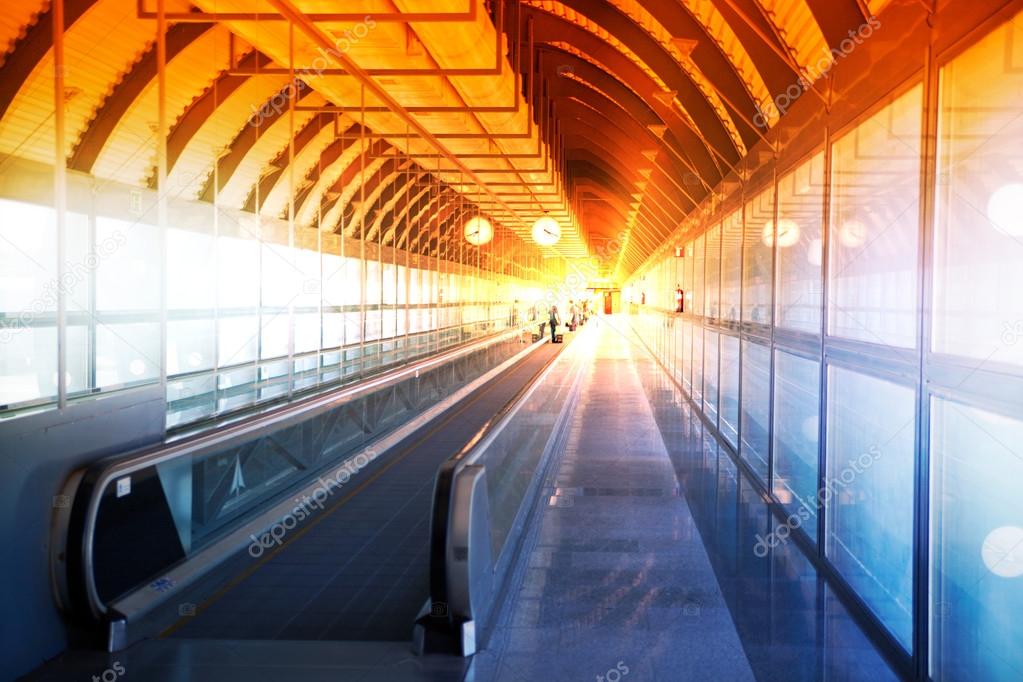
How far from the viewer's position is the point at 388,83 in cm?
998

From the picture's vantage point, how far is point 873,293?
33.4ft

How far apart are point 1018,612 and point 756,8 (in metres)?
7.30

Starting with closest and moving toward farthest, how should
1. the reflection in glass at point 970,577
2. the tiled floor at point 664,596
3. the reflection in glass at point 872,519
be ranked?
the reflection in glass at point 970,577
the tiled floor at point 664,596
the reflection in glass at point 872,519

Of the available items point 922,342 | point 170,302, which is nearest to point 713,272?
point 170,302

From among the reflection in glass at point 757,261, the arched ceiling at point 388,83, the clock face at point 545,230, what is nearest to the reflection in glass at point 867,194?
the arched ceiling at point 388,83

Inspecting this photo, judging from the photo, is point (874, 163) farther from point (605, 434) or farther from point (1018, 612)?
point (605, 434)

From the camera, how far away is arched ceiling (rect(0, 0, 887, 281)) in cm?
822

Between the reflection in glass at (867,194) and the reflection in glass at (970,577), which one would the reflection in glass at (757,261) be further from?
the reflection in glass at (970,577)

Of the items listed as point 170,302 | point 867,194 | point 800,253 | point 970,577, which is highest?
point 867,194

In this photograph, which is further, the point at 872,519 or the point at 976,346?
the point at 872,519

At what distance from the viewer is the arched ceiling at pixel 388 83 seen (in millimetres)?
8219

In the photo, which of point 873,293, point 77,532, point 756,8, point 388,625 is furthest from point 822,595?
point 756,8

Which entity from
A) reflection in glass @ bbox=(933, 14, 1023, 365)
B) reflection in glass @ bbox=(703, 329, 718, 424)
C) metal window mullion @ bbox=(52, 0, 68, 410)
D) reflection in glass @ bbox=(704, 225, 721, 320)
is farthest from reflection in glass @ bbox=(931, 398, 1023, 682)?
reflection in glass @ bbox=(703, 329, 718, 424)

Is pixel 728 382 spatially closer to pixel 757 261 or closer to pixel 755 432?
pixel 755 432
